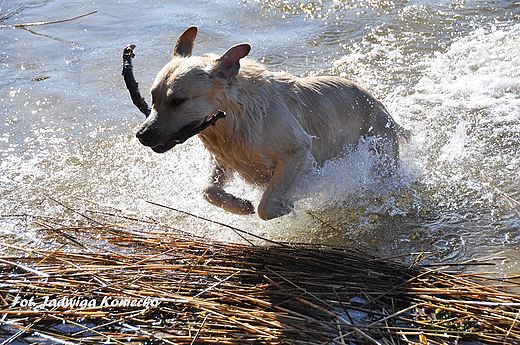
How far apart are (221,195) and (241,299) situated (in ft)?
3.80

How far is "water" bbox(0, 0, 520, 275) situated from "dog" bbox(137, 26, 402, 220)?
0.36m

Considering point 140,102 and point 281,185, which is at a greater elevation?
point 140,102

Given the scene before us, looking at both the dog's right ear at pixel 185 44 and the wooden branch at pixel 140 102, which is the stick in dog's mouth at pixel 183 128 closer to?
the wooden branch at pixel 140 102

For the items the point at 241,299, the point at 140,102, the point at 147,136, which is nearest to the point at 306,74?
the point at 140,102

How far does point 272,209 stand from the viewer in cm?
385

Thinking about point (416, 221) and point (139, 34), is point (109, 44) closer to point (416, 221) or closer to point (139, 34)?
point (139, 34)

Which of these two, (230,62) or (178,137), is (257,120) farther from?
(178,137)

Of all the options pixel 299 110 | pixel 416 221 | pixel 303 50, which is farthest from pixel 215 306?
pixel 303 50

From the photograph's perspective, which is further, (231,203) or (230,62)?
(231,203)

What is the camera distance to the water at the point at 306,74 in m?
4.42

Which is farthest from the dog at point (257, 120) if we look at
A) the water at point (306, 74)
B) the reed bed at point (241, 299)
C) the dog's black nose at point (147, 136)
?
the reed bed at point (241, 299)

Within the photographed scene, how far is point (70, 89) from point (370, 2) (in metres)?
6.39

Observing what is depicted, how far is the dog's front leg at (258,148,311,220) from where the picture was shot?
12.7 ft

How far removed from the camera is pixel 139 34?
8969 mm
